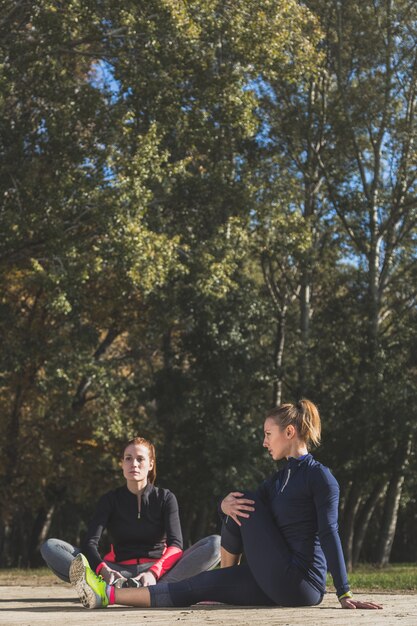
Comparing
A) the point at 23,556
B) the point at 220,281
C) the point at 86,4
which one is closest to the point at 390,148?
the point at 220,281

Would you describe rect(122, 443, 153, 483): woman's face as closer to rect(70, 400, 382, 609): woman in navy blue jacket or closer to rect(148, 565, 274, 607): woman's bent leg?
rect(70, 400, 382, 609): woman in navy blue jacket

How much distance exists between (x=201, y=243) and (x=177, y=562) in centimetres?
1379

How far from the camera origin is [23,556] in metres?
36.1

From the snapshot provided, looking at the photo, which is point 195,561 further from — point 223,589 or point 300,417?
point 300,417

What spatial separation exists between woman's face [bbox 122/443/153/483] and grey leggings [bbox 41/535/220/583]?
0.75 meters

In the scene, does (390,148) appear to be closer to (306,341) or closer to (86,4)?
(306,341)

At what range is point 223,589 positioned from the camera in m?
6.71

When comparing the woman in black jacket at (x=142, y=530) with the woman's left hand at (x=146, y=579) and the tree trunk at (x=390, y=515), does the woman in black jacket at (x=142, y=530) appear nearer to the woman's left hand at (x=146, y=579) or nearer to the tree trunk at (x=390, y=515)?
the woman's left hand at (x=146, y=579)

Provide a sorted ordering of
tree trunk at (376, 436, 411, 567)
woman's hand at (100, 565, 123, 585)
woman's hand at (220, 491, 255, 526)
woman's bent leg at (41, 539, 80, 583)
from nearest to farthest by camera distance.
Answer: woman's hand at (220, 491, 255, 526), woman's hand at (100, 565, 123, 585), woman's bent leg at (41, 539, 80, 583), tree trunk at (376, 436, 411, 567)

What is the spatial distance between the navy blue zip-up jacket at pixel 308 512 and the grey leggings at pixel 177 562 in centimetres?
190

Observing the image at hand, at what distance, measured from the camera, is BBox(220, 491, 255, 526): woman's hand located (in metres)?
6.51

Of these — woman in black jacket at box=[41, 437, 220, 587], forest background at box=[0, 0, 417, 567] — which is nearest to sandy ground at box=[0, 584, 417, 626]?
woman in black jacket at box=[41, 437, 220, 587]

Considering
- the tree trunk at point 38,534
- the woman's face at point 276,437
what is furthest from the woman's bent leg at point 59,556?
the tree trunk at point 38,534

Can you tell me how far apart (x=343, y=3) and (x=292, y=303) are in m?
9.06
